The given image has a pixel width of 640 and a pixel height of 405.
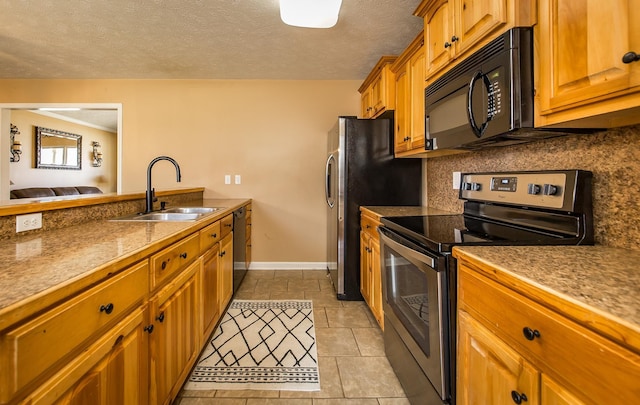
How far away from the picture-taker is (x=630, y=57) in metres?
0.77

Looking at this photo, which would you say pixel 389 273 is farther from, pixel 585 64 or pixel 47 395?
pixel 47 395

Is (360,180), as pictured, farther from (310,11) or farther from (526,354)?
(526,354)

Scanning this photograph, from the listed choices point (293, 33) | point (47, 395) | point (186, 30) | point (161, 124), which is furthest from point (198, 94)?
point (47, 395)

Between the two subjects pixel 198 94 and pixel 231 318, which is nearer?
pixel 231 318

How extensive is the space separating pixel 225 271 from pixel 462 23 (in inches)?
86.4

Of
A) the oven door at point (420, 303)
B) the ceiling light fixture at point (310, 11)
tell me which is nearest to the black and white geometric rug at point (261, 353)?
the oven door at point (420, 303)

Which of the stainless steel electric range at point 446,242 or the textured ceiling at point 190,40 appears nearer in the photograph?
the stainless steel electric range at point 446,242

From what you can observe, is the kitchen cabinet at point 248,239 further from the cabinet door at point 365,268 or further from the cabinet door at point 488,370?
the cabinet door at point 488,370

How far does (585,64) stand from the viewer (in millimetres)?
900

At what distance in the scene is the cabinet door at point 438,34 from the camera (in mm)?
1575

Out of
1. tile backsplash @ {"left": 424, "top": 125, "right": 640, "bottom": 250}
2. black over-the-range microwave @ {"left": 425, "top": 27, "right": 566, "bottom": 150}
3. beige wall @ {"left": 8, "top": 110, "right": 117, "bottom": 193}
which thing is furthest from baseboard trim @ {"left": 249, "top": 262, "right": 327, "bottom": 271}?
beige wall @ {"left": 8, "top": 110, "right": 117, "bottom": 193}

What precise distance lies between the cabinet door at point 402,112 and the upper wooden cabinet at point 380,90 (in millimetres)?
104

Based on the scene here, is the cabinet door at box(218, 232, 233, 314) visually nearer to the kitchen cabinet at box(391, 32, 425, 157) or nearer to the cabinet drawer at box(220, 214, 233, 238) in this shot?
the cabinet drawer at box(220, 214, 233, 238)

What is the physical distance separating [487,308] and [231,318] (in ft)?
6.67
